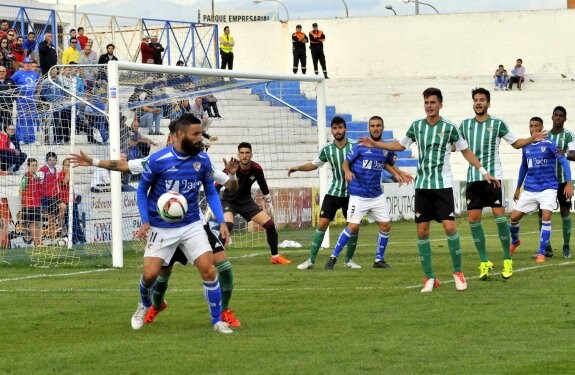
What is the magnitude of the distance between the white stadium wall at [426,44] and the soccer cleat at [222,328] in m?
38.3

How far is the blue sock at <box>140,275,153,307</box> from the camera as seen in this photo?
37.3ft

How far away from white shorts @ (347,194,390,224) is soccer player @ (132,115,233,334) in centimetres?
682

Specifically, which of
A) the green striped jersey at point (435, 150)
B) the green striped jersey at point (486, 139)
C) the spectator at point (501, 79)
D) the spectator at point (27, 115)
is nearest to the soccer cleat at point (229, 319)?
the green striped jersey at point (435, 150)

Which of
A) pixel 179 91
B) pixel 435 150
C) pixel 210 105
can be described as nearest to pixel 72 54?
Answer: pixel 210 105

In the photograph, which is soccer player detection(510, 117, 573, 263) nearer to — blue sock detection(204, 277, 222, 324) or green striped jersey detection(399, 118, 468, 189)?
green striped jersey detection(399, 118, 468, 189)

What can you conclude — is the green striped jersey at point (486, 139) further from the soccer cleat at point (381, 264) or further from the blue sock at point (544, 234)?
the blue sock at point (544, 234)

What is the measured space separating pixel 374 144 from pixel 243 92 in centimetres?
1206

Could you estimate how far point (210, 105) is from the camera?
26.1m

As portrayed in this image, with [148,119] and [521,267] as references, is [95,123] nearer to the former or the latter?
[148,119]

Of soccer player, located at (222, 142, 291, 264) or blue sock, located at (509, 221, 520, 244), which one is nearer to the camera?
blue sock, located at (509, 221, 520, 244)

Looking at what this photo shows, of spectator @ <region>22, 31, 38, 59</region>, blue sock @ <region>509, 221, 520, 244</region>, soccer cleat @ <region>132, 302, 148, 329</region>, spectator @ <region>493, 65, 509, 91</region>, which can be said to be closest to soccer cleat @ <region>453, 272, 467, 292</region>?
soccer cleat @ <region>132, 302, 148, 329</region>

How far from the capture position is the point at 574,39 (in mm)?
48812

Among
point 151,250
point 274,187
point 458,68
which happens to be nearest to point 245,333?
point 151,250

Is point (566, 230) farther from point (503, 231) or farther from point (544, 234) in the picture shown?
point (503, 231)
